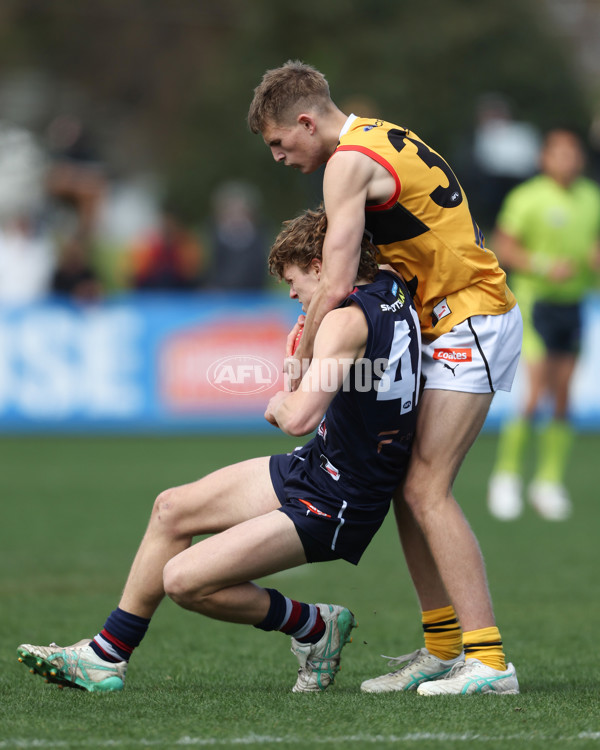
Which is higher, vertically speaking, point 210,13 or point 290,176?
point 210,13

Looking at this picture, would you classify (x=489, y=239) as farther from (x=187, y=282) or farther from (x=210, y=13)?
(x=210, y=13)

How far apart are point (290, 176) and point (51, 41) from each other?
56.8 feet

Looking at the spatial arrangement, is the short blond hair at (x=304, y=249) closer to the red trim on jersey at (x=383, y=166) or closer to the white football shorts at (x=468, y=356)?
the red trim on jersey at (x=383, y=166)

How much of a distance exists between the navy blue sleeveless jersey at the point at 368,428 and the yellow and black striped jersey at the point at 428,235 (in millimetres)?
197

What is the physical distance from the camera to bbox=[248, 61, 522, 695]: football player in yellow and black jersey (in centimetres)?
472

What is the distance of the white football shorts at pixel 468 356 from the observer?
4918 mm

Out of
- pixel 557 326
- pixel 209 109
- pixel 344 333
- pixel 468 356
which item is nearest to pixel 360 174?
pixel 344 333

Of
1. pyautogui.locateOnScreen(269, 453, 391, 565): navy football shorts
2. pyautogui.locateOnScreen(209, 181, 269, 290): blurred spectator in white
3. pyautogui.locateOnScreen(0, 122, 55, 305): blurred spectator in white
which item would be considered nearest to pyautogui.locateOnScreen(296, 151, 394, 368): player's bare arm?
pyautogui.locateOnScreen(269, 453, 391, 565): navy football shorts

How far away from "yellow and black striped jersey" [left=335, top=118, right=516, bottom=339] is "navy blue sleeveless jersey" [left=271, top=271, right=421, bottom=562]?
0.20 m

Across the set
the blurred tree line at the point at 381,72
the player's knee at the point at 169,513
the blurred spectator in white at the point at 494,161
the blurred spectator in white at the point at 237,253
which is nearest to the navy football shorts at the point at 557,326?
the player's knee at the point at 169,513

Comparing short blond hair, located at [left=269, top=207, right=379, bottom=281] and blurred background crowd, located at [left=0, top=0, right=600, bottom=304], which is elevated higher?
blurred background crowd, located at [left=0, top=0, right=600, bottom=304]

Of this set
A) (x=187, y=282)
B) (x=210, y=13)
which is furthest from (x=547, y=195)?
(x=210, y=13)

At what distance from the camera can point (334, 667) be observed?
4902 millimetres

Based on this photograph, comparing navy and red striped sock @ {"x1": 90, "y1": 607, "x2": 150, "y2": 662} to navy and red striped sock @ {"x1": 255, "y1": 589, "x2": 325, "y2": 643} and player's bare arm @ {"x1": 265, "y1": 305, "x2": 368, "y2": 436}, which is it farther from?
player's bare arm @ {"x1": 265, "y1": 305, "x2": 368, "y2": 436}
